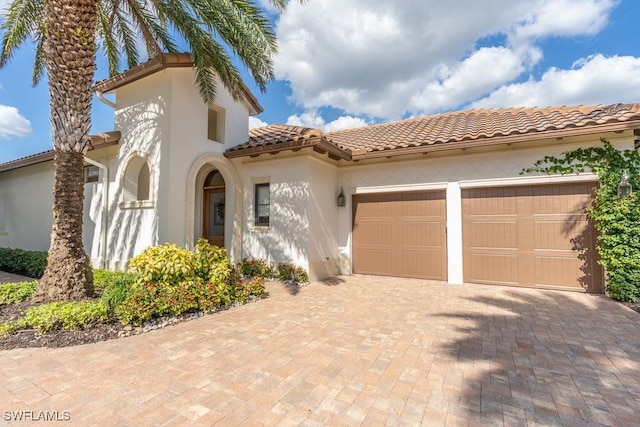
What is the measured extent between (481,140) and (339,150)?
375 centimetres

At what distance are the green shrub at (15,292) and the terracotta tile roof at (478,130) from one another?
19.3 feet

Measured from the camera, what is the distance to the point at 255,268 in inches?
360

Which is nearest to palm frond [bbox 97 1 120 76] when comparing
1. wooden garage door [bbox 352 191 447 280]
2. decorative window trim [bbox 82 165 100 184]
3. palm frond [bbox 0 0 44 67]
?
palm frond [bbox 0 0 44 67]

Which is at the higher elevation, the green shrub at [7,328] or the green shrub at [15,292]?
the green shrub at [15,292]

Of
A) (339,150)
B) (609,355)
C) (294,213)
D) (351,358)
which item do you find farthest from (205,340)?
(339,150)

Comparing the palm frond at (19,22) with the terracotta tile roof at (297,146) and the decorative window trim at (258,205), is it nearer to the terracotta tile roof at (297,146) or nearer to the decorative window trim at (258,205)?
the terracotta tile roof at (297,146)

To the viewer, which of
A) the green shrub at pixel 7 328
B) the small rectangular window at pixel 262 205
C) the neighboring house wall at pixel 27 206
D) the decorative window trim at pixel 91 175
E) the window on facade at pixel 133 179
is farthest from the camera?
the neighboring house wall at pixel 27 206

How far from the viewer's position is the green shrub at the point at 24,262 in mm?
9344

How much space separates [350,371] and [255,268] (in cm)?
616

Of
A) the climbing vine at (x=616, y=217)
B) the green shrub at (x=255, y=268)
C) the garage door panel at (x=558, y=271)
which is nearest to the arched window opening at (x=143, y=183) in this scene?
the green shrub at (x=255, y=268)

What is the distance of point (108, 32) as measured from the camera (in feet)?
31.5

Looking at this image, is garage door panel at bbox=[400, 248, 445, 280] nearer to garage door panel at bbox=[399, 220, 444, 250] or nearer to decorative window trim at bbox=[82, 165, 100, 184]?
garage door panel at bbox=[399, 220, 444, 250]

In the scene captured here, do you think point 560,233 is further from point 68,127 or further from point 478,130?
point 68,127

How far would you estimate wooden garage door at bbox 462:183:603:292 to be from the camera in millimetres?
7281
